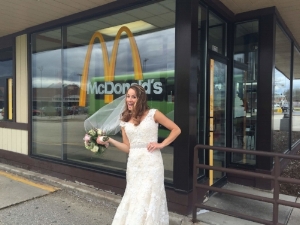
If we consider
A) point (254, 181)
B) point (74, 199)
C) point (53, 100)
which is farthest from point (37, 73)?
point (254, 181)

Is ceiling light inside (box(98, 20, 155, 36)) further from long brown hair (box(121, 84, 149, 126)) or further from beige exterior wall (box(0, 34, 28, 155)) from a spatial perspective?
beige exterior wall (box(0, 34, 28, 155))

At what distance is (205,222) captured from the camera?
134 inches

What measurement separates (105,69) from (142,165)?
2441mm

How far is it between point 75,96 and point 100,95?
0.68m

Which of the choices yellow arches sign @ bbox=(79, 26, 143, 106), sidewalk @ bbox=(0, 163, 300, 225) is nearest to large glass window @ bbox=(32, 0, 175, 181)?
yellow arches sign @ bbox=(79, 26, 143, 106)

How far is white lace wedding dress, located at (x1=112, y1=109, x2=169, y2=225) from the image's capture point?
8.73 feet

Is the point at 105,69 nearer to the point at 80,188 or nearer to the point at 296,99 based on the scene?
the point at 80,188

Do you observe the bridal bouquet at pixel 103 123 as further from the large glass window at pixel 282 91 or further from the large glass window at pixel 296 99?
the large glass window at pixel 296 99

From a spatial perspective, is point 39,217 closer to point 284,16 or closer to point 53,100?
point 53,100

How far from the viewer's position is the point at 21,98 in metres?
5.96

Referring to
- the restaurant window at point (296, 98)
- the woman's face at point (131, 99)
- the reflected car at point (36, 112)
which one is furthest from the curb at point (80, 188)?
the restaurant window at point (296, 98)

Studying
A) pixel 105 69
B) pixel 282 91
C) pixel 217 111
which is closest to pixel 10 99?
pixel 105 69

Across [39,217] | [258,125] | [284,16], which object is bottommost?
[39,217]

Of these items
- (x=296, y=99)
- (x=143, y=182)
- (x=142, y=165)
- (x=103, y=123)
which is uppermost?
(x=296, y=99)
